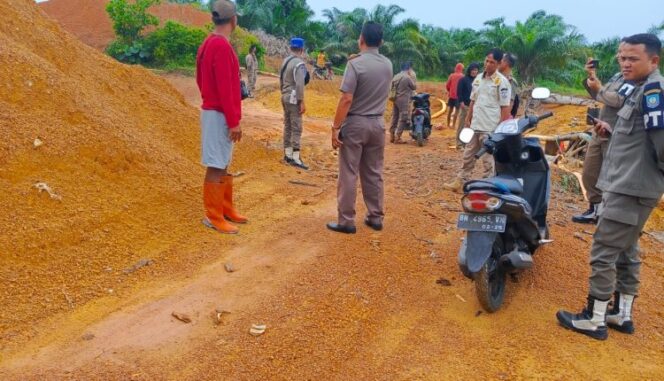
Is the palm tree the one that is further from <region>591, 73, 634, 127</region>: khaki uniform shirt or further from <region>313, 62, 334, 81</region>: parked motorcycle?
<region>591, 73, 634, 127</region>: khaki uniform shirt

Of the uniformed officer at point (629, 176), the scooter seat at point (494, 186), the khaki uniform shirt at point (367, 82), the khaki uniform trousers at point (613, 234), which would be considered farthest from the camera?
the khaki uniform shirt at point (367, 82)

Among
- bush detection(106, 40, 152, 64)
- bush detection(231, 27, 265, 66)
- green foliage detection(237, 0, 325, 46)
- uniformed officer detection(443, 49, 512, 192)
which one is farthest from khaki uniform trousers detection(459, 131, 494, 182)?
green foliage detection(237, 0, 325, 46)

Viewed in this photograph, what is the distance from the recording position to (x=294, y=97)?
8023 millimetres

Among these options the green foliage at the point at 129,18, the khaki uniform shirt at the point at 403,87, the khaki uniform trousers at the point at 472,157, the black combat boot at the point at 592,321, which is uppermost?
the green foliage at the point at 129,18

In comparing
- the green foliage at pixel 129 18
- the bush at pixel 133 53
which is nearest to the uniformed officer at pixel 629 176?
the bush at pixel 133 53

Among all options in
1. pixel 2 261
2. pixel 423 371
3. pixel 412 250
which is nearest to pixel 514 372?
pixel 423 371

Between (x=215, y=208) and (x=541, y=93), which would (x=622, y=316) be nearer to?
(x=541, y=93)

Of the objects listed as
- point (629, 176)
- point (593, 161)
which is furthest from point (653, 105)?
point (593, 161)

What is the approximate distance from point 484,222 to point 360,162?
5.90 ft

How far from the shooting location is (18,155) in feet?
15.3

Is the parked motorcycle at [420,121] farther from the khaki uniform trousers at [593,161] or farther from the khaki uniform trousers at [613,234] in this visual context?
the khaki uniform trousers at [613,234]

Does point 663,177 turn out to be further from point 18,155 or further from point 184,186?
point 18,155

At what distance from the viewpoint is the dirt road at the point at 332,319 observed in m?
3.07

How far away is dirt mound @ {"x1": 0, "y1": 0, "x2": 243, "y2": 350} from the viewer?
3.80m
